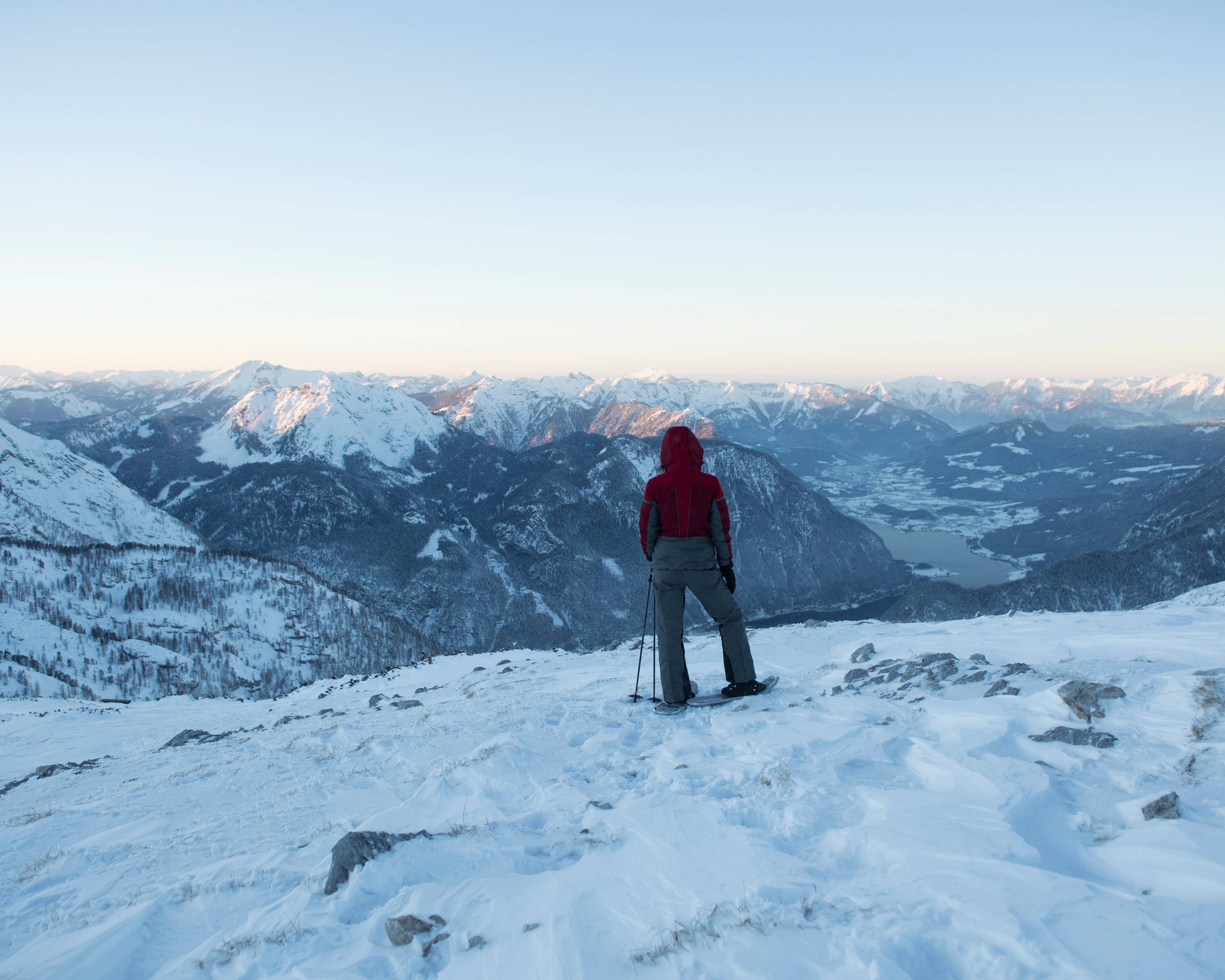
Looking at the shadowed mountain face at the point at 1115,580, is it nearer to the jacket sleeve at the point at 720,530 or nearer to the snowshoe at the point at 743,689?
the snowshoe at the point at 743,689

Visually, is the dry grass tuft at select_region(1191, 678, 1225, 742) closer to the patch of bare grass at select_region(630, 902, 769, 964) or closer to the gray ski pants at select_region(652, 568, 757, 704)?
the gray ski pants at select_region(652, 568, 757, 704)

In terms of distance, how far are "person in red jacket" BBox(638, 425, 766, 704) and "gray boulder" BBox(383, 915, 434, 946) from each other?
602cm

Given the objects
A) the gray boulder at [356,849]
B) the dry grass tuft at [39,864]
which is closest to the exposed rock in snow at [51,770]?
the dry grass tuft at [39,864]

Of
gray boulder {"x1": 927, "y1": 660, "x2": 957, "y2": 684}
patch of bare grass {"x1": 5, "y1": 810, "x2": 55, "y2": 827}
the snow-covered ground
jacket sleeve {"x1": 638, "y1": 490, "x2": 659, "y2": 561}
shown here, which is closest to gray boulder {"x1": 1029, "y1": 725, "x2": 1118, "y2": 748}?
the snow-covered ground

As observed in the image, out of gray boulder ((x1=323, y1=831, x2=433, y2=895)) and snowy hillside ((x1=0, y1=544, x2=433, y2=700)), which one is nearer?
gray boulder ((x1=323, y1=831, x2=433, y2=895))

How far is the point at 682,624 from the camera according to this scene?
32.0 feet

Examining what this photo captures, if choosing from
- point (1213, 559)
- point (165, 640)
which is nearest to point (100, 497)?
point (165, 640)

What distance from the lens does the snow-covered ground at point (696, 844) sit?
3.80 metres

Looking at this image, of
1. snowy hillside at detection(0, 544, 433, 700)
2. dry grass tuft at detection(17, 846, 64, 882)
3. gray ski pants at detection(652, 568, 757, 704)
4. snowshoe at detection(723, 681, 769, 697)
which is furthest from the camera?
snowy hillside at detection(0, 544, 433, 700)

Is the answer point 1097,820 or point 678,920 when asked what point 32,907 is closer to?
point 678,920

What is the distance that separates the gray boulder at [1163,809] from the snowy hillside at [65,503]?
643 ft

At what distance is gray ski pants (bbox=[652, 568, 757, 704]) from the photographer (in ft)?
33.0

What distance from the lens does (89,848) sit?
6898mm

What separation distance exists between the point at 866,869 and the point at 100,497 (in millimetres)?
241354
